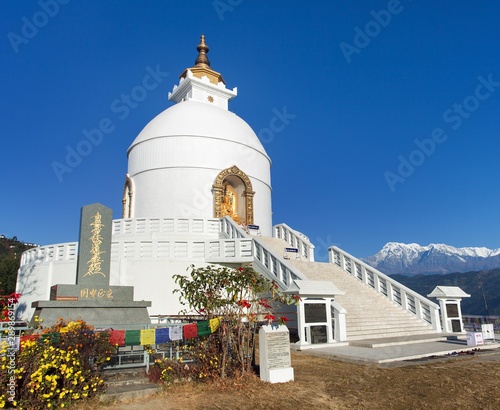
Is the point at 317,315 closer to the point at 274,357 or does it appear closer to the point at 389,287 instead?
the point at 274,357

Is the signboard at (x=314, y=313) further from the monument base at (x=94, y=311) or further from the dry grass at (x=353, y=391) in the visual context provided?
the monument base at (x=94, y=311)

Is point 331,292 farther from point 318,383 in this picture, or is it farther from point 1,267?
point 1,267

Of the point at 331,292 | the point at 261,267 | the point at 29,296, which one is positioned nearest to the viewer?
the point at 331,292

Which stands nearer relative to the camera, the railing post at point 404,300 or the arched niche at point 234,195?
the railing post at point 404,300

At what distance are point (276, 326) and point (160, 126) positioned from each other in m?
20.4

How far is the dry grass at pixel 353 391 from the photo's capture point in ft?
21.6

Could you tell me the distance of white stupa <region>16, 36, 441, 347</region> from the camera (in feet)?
49.6

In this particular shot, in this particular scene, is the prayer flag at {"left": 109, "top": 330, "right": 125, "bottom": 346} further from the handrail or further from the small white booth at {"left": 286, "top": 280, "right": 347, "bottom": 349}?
the handrail

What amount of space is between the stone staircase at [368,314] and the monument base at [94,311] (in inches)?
264

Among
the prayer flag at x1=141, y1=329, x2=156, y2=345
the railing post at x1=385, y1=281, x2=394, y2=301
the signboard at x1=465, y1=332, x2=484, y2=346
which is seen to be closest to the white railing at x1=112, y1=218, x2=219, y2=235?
the railing post at x1=385, y1=281, x2=394, y2=301

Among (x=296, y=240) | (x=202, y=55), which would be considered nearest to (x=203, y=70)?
(x=202, y=55)

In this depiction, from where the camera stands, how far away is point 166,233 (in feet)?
65.1

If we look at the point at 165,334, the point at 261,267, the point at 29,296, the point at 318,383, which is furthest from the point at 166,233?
the point at 318,383

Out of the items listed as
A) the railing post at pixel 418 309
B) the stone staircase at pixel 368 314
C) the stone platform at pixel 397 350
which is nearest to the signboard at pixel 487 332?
the stone platform at pixel 397 350
